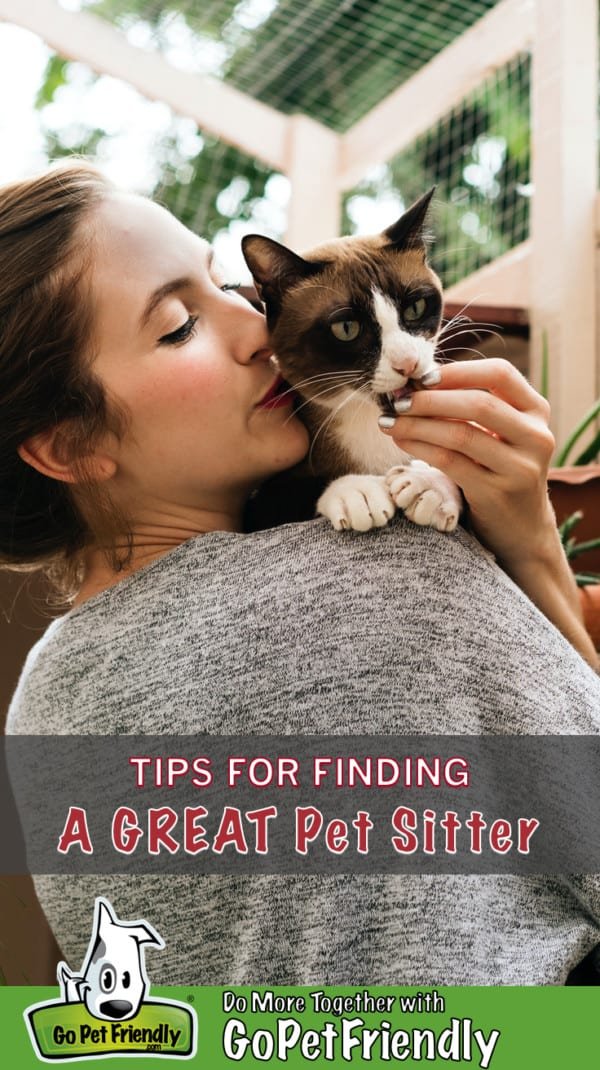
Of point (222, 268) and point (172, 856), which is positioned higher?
point (222, 268)

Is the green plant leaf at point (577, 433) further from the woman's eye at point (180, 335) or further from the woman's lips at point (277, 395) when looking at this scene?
the woman's eye at point (180, 335)

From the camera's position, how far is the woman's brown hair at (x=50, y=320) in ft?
3.92

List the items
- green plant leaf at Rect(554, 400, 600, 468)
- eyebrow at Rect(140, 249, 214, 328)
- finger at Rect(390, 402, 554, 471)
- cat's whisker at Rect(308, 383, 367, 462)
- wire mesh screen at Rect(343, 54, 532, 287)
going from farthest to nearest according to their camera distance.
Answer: wire mesh screen at Rect(343, 54, 532, 287), green plant leaf at Rect(554, 400, 600, 468), cat's whisker at Rect(308, 383, 367, 462), eyebrow at Rect(140, 249, 214, 328), finger at Rect(390, 402, 554, 471)

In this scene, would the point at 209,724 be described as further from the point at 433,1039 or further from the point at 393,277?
the point at 393,277

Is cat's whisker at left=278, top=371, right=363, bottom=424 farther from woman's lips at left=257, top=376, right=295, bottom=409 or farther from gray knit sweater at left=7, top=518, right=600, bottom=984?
gray knit sweater at left=7, top=518, right=600, bottom=984

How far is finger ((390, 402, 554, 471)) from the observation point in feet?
3.37

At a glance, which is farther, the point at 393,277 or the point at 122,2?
the point at 122,2

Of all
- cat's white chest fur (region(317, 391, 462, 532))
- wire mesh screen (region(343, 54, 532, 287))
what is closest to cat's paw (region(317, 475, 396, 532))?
cat's white chest fur (region(317, 391, 462, 532))

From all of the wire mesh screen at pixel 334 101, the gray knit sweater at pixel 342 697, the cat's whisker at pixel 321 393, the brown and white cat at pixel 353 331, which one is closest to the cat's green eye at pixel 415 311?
the brown and white cat at pixel 353 331

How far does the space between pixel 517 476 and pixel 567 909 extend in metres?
0.42

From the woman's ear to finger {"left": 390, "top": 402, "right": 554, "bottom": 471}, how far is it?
37 centimetres

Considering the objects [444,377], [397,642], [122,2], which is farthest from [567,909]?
[122,2]

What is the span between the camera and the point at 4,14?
336 cm

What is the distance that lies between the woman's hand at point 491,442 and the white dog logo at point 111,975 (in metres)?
0.55
